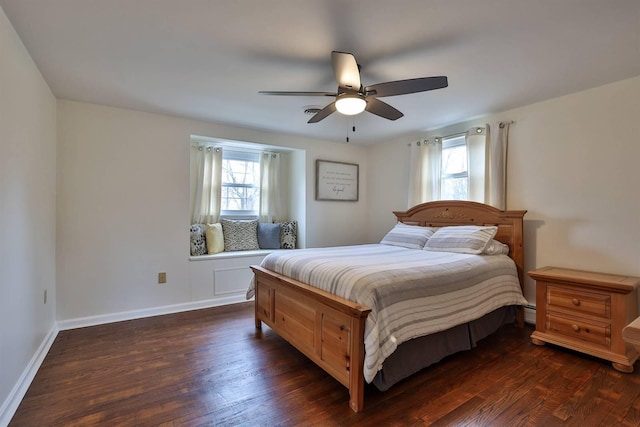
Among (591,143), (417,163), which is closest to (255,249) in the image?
(417,163)

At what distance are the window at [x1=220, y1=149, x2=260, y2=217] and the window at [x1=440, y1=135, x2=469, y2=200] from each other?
2681 millimetres

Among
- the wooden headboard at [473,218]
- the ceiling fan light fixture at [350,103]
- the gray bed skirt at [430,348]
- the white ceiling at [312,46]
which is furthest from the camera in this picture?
the wooden headboard at [473,218]

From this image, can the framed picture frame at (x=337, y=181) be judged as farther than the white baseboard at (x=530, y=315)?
Yes

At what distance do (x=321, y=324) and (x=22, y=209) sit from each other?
7.11 ft

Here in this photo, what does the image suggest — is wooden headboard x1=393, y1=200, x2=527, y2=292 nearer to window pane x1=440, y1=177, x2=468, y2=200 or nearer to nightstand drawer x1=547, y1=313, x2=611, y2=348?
window pane x1=440, y1=177, x2=468, y2=200

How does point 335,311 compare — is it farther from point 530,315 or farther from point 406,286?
point 530,315

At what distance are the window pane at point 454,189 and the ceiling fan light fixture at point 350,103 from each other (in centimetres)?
222

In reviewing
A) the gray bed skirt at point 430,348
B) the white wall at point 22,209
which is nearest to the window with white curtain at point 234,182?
the white wall at point 22,209

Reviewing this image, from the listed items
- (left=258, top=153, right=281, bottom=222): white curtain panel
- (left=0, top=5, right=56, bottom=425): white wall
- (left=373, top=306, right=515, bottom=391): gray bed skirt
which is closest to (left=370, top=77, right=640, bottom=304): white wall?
(left=373, top=306, right=515, bottom=391): gray bed skirt

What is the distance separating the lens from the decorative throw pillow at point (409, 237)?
3451 mm

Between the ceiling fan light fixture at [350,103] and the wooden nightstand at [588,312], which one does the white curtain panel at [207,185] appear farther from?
the wooden nightstand at [588,312]

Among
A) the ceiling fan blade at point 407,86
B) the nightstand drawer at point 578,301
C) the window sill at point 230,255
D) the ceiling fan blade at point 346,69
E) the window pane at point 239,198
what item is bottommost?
the nightstand drawer at point 578,301

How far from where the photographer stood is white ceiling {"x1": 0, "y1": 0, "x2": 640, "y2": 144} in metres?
1.69

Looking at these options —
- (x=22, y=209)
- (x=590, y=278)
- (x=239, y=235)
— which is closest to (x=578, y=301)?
(x=590, y=278)
